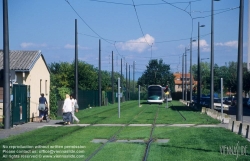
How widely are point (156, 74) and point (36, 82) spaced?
328 feet

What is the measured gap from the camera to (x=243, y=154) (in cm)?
1462

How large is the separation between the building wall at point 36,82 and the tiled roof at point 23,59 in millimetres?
557

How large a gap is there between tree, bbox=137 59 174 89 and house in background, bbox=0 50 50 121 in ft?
315

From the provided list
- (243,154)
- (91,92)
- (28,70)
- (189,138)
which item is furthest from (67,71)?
(243,154)

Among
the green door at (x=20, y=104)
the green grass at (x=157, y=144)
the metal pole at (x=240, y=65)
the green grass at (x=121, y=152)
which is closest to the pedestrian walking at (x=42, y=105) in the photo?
the green door at (x=20, y=104)

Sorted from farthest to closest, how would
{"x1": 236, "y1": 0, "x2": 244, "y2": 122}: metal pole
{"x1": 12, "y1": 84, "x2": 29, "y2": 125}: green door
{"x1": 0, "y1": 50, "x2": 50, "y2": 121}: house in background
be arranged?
{"x1": 0, "y1": 50, "x2": 50, "y2": 121}: house in background → {"x1": 12, "y1": 84, "x2": 29, "y2": 125}: green door → {"x1": 236, "y1": 0, "x2": 244, "y2": 122}: metal pole

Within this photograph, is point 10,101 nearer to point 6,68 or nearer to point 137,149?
point 6,68

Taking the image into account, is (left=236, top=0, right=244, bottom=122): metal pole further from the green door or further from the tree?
the tree

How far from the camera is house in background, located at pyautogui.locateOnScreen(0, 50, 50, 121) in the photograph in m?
31.6

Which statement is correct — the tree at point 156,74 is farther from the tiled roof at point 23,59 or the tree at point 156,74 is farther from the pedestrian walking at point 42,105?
the pedestrian walking at point 42,105

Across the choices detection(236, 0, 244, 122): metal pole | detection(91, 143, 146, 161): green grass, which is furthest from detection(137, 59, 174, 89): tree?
detection(91, 143, 146, 161): green grass

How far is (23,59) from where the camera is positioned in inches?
1304

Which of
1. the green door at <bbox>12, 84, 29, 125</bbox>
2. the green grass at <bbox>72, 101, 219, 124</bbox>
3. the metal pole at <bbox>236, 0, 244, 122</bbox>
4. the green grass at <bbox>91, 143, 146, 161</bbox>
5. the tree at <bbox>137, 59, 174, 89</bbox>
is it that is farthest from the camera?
the tree at <bbox>137, 59, 174, 89</bbox>

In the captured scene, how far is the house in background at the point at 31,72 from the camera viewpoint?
31556 millimetres
